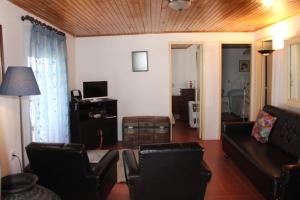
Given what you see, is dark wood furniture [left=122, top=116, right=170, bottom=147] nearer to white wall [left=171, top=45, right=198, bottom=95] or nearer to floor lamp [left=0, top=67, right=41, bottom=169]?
floor lamp [left=0, top=67, right=41, bottom=169]

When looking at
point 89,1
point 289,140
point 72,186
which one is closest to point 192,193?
point 72,186

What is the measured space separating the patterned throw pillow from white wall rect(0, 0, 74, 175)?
339 cm

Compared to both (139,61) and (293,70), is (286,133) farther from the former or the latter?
(139,61)

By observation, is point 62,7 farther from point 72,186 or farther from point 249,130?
point 249,130

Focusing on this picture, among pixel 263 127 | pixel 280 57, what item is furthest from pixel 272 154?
pixel 280 57

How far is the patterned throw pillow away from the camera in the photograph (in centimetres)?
388

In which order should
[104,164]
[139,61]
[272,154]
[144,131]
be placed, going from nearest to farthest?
[104,164], [272,154], [144,131], [139,61]

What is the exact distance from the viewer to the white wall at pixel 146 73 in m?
5.52

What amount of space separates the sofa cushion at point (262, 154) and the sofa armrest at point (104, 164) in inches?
66.6

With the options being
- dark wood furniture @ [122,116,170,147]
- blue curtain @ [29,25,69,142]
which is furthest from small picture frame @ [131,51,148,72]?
blue curtain @ [29,25,69,142]

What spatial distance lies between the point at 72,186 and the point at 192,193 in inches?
Result: 46.3

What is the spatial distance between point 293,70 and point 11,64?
13.1ft

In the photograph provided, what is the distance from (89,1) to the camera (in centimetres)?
304

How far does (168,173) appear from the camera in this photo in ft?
7.62
